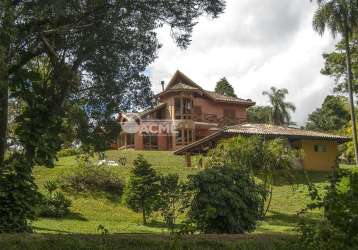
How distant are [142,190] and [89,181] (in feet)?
16.9

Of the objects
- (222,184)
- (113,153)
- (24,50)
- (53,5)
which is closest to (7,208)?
(24,50)

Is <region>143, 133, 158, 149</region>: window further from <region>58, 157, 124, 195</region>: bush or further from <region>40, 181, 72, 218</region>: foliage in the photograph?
<region>40, 181, 72, 218</region>: foliage

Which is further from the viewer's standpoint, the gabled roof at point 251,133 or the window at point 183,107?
the window at point 183,107

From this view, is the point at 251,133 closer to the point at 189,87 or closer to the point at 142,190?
the point at 189,87

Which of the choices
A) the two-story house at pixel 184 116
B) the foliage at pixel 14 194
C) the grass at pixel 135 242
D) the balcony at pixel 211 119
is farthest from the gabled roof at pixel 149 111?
the grass at pixel 135 242

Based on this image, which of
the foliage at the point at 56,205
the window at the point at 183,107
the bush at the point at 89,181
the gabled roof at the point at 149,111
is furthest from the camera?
the window at the point at 183,107

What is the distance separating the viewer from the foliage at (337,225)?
457 centimetres

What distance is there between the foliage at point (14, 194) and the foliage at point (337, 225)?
6992mm

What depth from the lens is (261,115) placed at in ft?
222

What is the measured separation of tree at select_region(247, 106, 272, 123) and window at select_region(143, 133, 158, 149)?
836 inches

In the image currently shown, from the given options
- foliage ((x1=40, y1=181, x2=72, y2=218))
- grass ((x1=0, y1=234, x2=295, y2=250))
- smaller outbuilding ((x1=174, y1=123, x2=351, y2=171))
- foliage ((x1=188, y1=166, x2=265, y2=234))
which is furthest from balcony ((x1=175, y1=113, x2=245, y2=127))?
grass ((x1=0, y1=234, x2=295, y2=250))

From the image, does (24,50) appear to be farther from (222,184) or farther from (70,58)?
(222,184)

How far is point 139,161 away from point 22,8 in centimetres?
1090

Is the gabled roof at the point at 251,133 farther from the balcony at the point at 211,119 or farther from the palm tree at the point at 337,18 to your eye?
the balcony at the point at 211,119
